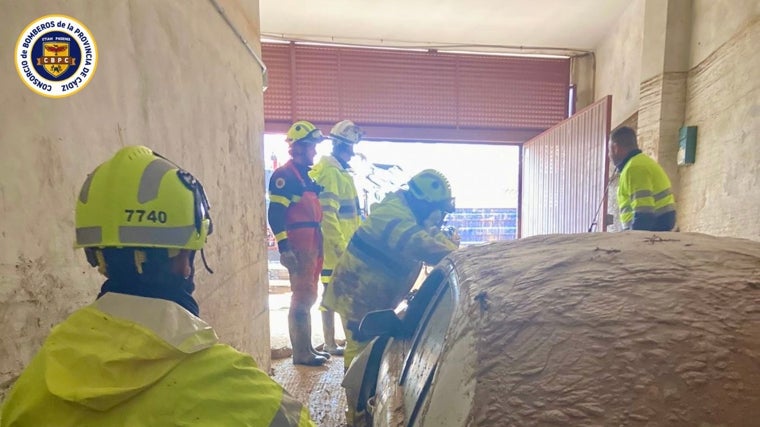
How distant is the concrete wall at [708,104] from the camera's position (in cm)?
313

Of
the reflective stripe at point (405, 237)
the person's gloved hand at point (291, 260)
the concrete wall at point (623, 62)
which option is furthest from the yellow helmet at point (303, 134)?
the concrete wall at point (623, 62)

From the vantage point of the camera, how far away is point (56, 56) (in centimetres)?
135

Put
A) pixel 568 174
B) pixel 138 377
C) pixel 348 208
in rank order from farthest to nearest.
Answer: pixel 568 174, pixel 348 208, pixel 138 377

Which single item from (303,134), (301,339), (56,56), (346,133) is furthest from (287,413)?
(346,133)

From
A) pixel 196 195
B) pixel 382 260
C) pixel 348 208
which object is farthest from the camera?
pixel 348 208

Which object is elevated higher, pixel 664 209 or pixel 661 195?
pixel 661 195

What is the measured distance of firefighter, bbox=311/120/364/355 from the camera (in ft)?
13.6

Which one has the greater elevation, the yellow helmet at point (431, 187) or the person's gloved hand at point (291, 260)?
the yellow helmet at point (431, 187)

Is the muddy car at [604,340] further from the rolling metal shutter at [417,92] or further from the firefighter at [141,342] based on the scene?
the rolling metal shutter at [417,92]

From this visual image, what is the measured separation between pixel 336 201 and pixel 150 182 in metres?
3.33

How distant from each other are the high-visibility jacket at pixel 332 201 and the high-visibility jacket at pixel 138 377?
3.31 m

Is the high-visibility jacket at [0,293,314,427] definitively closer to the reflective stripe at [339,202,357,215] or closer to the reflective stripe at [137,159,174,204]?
the reflective stripe at [137,159,174,204]

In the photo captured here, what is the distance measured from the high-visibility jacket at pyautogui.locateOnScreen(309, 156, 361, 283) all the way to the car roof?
318 centimetres

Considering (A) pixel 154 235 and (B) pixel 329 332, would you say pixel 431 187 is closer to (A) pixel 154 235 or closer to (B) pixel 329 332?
(A) pixel 154 235
